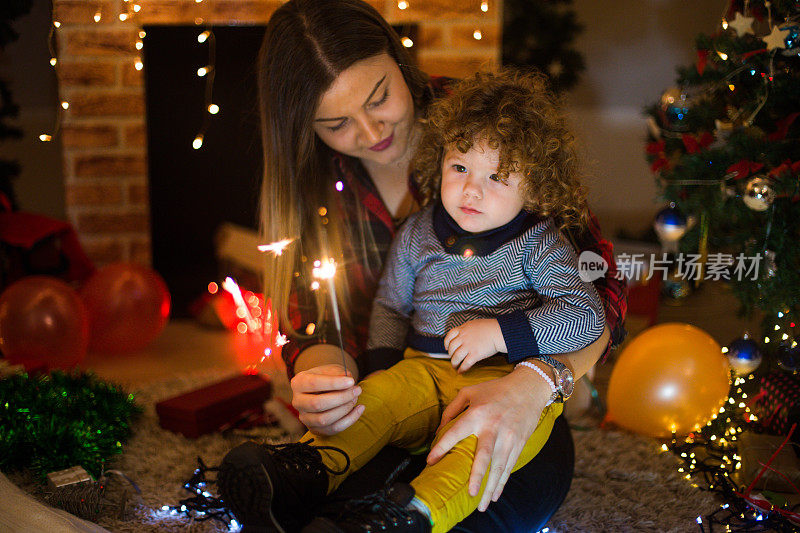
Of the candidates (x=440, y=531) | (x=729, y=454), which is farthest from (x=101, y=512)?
(x=729, y=454)

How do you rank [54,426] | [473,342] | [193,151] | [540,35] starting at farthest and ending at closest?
[540,35] < [193,151] < [54,426] < [473,342]

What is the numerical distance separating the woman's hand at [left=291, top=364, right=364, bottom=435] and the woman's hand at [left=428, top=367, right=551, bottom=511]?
0.14 metres

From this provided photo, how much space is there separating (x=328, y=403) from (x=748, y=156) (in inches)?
46.9

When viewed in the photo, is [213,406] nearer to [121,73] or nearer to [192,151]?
[192,151]

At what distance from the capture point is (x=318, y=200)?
5.08 feet

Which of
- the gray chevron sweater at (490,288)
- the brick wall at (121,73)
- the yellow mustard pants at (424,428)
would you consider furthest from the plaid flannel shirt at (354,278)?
the brick wall at (121,73)

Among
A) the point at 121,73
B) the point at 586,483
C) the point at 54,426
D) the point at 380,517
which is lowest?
the point at 586,483

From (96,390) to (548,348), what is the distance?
1.04 metres

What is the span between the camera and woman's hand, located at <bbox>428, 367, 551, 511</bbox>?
1057 millimetres

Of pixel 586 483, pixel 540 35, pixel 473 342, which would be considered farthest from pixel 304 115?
pixel 540 35

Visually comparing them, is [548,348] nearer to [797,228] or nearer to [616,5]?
[797,228]

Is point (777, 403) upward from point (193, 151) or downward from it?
downward

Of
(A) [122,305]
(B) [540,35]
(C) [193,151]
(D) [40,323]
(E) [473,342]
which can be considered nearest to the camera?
(E) [473,342]

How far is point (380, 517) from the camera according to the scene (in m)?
0.94
